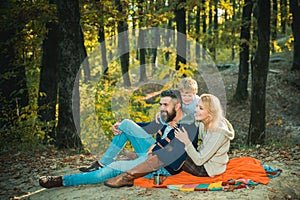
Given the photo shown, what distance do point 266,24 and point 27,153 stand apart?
7.09 metres

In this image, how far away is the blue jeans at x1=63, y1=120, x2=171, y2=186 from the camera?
5.02 metres

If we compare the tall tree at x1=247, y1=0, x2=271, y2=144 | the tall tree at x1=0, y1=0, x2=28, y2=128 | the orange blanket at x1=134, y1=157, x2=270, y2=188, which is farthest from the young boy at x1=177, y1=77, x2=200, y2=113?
the tall tree at x1=0, y1=0, x2=28, y2=128

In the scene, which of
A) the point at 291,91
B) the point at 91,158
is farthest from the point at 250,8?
the point at 91,158

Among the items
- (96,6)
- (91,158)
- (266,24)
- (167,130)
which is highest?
(96,6)

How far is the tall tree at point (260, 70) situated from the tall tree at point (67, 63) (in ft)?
16.1

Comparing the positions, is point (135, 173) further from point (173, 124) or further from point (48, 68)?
point (48, 68)

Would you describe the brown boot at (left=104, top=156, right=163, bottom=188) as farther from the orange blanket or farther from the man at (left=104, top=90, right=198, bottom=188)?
the orange blanket

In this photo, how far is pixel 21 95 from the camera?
10.1 m

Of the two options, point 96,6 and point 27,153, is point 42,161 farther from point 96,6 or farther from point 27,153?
point 96,6

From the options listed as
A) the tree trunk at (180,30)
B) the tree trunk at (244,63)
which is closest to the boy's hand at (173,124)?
the tree trunk at (180,30)

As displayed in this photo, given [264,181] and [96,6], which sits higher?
[96,6]

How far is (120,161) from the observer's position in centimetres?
504

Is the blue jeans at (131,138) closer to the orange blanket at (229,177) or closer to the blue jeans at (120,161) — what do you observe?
the blue jeans at (120,161)

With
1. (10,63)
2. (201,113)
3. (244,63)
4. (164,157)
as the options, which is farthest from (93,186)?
(244,63)
